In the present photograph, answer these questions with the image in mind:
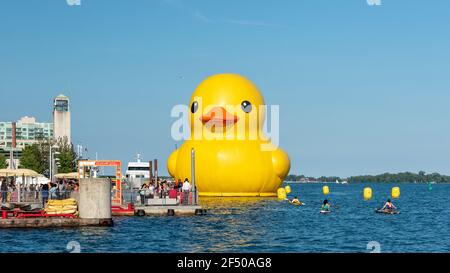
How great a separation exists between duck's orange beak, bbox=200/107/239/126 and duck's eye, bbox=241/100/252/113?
1.14 metres

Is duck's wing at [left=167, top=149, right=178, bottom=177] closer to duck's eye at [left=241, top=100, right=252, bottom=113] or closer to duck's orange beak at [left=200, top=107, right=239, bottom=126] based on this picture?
duck's orange beak at [left=200, top=107, right=239, bottom=126]

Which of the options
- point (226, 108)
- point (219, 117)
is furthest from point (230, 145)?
point (226, 108)

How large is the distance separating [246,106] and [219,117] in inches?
103

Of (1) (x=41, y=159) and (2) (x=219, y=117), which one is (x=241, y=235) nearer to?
(2) (x=219, y=117)

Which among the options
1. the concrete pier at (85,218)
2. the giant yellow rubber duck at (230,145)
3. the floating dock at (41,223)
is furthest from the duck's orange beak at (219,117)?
the floating dock at (41,223)

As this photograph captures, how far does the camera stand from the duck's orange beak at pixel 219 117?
55.9 metres

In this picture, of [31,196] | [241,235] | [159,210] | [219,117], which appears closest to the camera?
[241,235]

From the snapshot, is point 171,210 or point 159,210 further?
point 159,210

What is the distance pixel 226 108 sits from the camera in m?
56.4

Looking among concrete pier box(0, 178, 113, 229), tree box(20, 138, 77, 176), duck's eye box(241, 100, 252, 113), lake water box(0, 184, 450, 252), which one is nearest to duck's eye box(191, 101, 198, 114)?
duck's eye box(241, 100, 252, 113)

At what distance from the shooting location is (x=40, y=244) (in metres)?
27.4

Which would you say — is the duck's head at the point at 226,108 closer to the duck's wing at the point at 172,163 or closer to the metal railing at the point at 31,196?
the duck's wing at the point at 172,163

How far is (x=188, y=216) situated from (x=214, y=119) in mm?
15122
